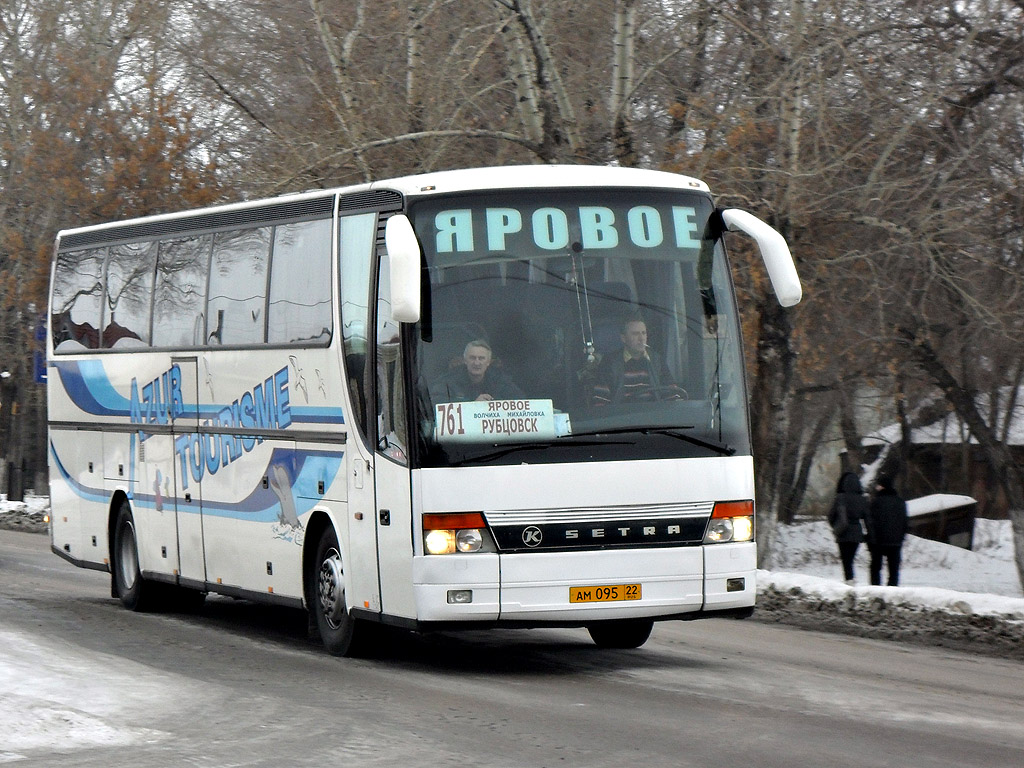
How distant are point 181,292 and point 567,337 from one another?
197 inches

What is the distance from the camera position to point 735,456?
1044cm

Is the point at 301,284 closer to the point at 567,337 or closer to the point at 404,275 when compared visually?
the point at 404,275

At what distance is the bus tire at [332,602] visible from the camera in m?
11.3

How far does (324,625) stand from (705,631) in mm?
3277

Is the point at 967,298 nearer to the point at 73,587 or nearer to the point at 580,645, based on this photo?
the point at 580,645

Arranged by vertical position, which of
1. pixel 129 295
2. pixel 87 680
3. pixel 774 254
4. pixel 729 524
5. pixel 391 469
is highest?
pixel 129 295

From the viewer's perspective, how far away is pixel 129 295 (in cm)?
1525

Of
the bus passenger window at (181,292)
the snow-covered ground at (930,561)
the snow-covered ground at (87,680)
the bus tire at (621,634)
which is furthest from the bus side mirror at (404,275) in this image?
the snow-covered ground at (930,561)

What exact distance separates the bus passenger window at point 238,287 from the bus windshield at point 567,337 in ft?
8.45

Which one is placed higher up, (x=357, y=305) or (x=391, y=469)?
(x=357, y=305)

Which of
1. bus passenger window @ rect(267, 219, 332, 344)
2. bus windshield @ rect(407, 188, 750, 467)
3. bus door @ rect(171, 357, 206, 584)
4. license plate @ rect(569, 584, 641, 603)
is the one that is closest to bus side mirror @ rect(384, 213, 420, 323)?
bus windshield @ rect(407, 188, 750, 467)

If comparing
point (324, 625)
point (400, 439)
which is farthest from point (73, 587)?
point (400, 439)

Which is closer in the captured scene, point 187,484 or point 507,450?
point 507,450

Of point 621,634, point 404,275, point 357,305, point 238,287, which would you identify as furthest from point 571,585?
point 238,287
